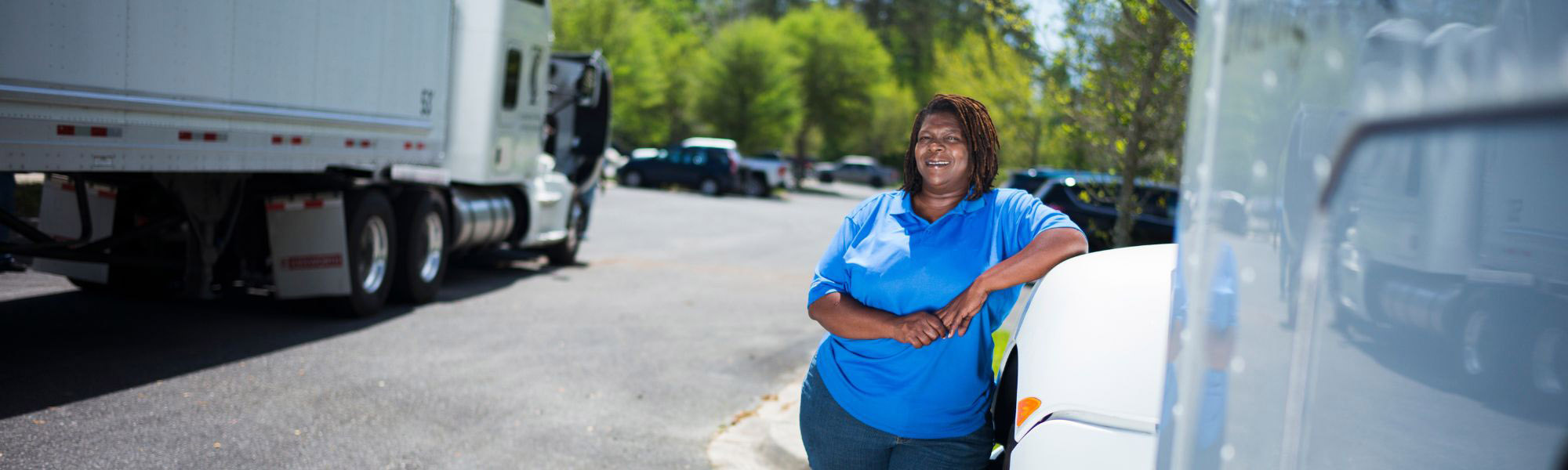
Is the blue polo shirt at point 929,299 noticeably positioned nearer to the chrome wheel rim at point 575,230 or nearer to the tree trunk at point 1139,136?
the tree trunk at point 1139,136

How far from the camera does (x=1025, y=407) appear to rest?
263 centimetres

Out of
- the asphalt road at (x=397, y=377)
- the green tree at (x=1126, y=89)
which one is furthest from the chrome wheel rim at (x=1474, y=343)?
the green tree at (x=1126, y=89)

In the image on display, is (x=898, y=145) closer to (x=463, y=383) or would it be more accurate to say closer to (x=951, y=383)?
(x=463, y=383)

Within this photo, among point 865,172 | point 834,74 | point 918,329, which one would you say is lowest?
point 918,329

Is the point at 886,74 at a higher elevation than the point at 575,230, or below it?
higher

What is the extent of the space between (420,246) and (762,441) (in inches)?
198

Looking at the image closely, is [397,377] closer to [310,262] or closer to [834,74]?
[310,262]

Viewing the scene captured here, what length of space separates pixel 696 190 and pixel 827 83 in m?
16.5

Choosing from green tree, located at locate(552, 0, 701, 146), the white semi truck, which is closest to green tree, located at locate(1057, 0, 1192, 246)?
the white semi truck

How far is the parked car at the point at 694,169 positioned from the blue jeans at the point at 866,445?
31.9 m

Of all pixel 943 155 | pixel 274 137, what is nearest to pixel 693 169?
pixel 274 137

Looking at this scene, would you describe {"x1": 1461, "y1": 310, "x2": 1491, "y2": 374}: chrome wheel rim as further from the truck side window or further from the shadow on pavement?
the truck side window

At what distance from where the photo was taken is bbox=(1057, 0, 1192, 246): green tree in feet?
27.7

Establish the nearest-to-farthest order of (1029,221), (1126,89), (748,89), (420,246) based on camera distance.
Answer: (1029,221)
(1126,89)
(420,246)
(748,89)
